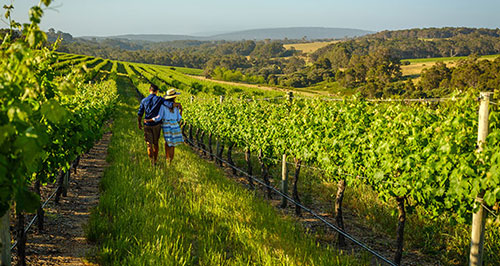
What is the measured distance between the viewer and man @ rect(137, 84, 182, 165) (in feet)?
26.3

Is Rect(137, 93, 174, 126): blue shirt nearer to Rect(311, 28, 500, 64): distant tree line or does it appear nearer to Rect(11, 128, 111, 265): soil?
Rect(11, 128, 111, 265): soil

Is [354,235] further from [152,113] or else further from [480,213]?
[152,113]

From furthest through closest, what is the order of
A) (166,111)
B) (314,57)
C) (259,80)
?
(314,57)
(259,80)
(166,111)

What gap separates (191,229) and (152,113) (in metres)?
4.00

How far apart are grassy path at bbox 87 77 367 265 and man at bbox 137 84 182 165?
1536 millimetres

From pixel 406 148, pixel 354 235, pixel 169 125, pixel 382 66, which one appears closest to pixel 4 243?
pixel 406 148

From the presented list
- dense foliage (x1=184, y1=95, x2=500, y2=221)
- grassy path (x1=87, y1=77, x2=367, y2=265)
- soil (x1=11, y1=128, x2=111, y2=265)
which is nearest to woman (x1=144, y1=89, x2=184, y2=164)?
grassy path (x1=87, y1=77, x2=367, y2=265)

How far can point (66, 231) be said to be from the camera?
4.92 metres

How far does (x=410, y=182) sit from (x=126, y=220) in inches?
134

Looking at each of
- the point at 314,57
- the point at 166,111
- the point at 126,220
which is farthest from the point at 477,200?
the point at 314,57

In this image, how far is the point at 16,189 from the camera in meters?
2.20

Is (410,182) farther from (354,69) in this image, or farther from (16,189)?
(354,69)

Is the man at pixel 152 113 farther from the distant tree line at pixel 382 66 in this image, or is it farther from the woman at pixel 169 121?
the distant tree line at pixel 382 66

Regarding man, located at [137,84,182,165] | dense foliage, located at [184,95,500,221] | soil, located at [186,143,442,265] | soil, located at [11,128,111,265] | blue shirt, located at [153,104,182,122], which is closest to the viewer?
dense foliage, located at [184,95,500,221]
